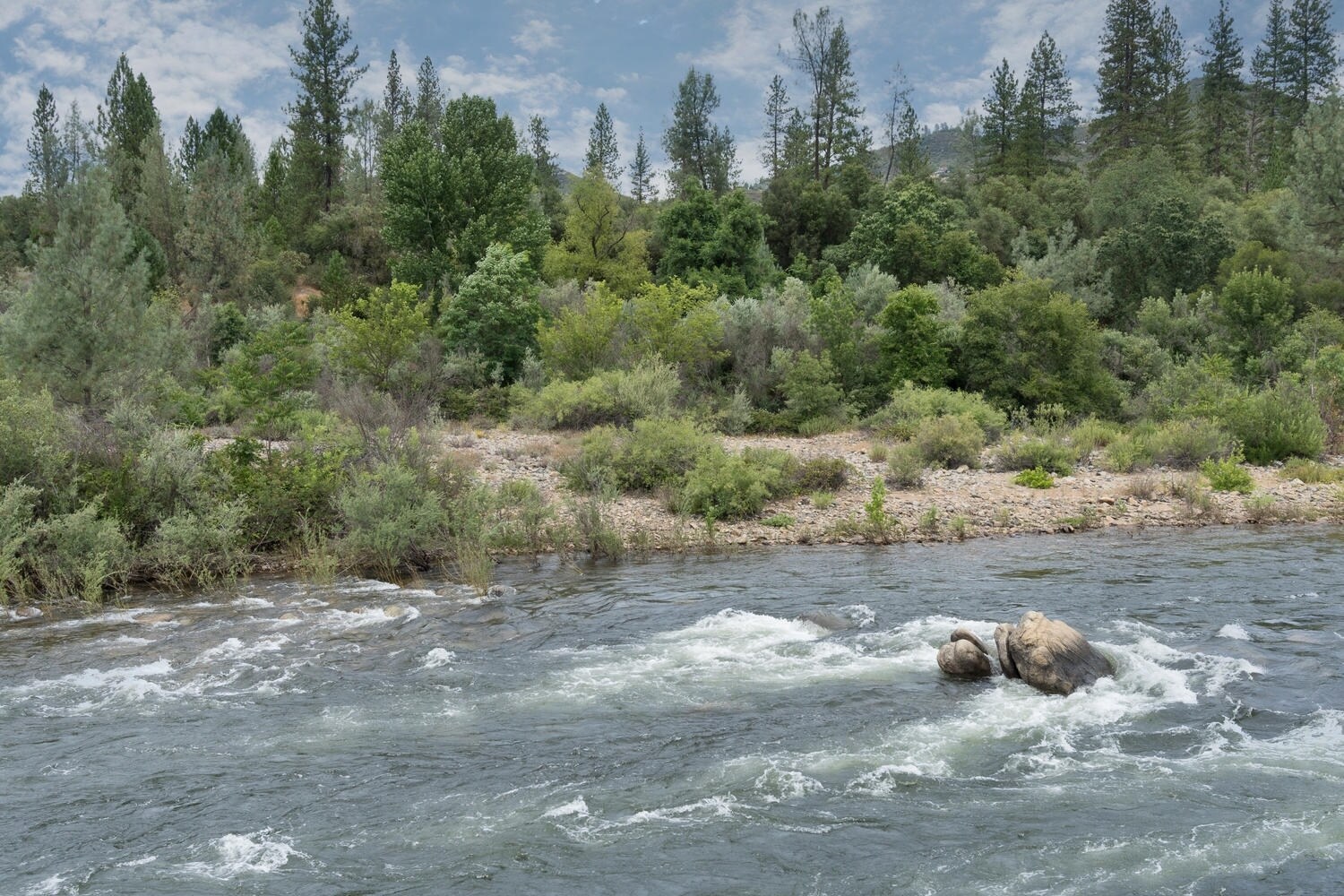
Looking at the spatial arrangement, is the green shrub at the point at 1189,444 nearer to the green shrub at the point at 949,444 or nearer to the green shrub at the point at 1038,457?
the green shrub at the point at 1038,457

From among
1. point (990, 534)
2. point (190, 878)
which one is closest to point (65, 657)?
point (190, 878)

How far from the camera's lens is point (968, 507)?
59.7 ft

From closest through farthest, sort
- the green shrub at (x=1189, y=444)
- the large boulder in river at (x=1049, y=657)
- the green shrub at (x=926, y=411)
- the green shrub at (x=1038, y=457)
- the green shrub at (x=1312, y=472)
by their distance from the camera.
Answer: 1. the large boulder in river at (x=1049, y=657)
2. the green shrub at (x=1312, y=472)
3. the green shrub at (x=1189, y=444)
4. the green shrub at (x=1038, y=457)
5. the green shrub at (x=926, y=411)

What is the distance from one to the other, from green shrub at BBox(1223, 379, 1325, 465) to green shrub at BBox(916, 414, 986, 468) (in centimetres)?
574

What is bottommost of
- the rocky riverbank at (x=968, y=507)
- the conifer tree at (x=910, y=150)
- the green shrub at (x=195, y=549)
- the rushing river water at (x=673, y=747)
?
the rushing river water at (x=673, y=747)

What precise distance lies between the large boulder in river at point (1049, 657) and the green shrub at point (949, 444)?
12.3m

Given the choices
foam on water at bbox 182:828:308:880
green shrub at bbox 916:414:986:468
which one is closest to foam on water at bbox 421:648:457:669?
foam on water at bbox 182:828:308:880

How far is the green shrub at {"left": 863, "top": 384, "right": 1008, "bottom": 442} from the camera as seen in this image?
24.3m

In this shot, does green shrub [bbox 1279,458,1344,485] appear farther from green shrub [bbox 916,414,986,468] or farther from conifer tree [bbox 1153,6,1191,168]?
conifer tree [bbox 1153,6,1191,168]

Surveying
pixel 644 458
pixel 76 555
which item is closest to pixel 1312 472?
pixel 644 458

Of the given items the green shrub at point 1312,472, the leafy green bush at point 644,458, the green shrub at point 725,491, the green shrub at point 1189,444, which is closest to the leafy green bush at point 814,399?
the leafy green bush at point 644,458

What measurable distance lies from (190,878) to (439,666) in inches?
167

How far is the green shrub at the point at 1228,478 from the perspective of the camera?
62.7ft

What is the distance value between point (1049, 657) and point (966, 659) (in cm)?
73
